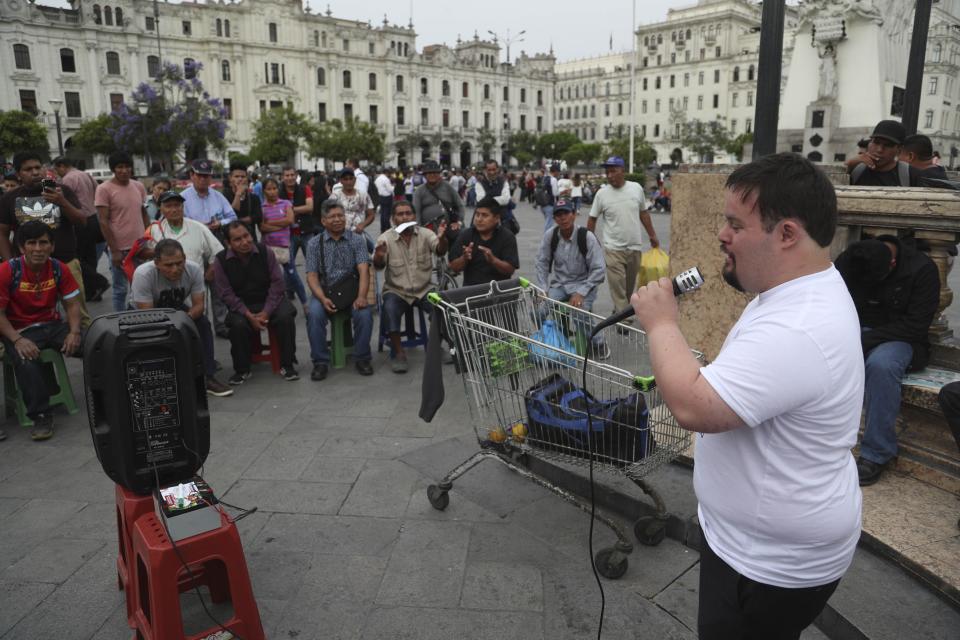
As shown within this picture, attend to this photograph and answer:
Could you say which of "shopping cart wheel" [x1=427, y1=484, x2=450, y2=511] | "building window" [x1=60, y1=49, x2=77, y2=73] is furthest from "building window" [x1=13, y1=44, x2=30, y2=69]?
"shopping cart wheel" [x1=427, y1=484, x2=450, y2=511]

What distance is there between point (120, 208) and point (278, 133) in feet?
172

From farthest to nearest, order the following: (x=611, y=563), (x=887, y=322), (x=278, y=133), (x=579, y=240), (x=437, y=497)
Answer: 1. (x=278, y=133)
2. (x=579, y=240)
3. (x=437, y=497)
4. (x=887, y=322)
5. (x=611, y=563)

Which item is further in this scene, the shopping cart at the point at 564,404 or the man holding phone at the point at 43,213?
the man holding phone at the point at 43,213

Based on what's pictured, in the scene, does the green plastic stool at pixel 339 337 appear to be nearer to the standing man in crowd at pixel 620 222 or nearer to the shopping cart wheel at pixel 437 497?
the standing man in crowd at pixel 620 222

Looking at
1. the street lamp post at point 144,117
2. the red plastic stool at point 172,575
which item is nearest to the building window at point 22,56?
the street lamp post at point 144,117

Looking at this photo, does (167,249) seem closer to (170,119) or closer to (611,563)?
(611,563)

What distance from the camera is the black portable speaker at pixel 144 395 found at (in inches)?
111

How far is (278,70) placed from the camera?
2928 inches

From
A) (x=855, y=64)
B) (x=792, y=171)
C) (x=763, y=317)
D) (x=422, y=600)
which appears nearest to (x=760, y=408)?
(x=763, y=317)

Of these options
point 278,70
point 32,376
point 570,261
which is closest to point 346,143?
point 278,70

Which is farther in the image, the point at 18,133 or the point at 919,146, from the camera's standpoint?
the point at 18,133

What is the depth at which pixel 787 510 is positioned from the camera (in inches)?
66.7

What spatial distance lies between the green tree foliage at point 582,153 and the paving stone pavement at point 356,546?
71.2m

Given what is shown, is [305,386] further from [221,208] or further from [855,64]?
[855,64]
